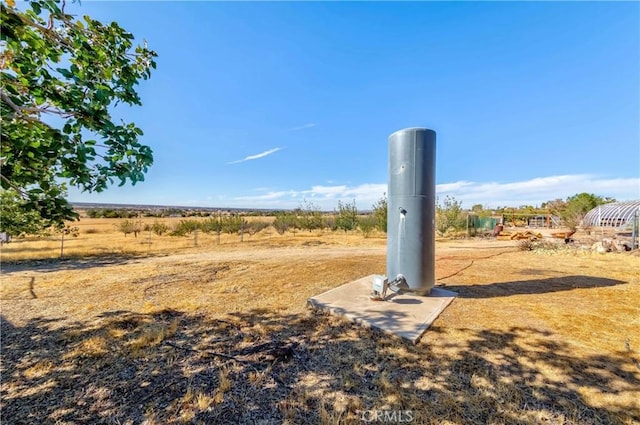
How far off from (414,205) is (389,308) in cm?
162

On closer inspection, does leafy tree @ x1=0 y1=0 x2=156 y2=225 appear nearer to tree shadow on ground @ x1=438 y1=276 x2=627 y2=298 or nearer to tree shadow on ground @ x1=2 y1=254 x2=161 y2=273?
tree shadow on ground @ x1=438 y1=276 x2=627 y2=298

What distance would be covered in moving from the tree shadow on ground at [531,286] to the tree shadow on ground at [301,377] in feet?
4.89

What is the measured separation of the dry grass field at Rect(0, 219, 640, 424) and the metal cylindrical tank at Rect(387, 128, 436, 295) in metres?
0.75

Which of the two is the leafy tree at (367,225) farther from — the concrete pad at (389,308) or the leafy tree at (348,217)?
the concrete pad at (389,308)

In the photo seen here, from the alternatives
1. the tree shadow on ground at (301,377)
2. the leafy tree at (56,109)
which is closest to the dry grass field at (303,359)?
the tree shadow on ground at (301,377)

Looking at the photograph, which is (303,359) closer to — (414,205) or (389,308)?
(389,308)

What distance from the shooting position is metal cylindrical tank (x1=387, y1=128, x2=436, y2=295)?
410cm

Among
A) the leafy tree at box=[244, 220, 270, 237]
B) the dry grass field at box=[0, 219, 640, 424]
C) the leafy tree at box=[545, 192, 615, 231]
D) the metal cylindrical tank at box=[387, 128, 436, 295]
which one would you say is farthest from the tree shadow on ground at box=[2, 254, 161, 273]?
the leafy tree at box=[545, 192, 615, 231]

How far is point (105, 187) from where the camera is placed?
1884 millimetres

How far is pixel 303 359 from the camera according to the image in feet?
8.94

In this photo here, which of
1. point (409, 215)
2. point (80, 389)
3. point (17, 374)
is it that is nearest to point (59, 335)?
point (17, 374)

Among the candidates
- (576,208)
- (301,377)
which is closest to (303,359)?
(301,377)

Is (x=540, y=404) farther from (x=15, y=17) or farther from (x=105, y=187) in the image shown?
(x=15, y=17)

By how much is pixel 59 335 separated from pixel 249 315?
91.1 inches
